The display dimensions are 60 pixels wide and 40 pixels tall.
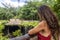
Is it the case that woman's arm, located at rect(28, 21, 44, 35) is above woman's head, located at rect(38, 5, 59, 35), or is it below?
below

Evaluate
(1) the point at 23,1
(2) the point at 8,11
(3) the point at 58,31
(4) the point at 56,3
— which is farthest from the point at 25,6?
(3) the point at 58,31

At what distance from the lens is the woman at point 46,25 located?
2.33 metres

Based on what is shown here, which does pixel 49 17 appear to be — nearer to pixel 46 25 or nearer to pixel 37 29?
pixel 46 25

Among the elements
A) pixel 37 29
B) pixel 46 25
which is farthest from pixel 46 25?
pixel 37 29

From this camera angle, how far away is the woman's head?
2.35 metres

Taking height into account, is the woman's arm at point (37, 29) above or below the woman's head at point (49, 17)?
below

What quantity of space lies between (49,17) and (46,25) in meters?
0.09

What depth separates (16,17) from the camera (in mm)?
5355

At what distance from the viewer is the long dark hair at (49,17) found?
2.35 metres

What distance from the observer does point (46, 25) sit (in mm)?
2377

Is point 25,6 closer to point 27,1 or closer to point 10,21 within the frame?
point 27,1

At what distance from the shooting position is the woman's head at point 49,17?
2.35 meters

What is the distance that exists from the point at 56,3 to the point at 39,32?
204cm

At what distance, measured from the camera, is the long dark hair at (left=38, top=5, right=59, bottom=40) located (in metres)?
2.35
